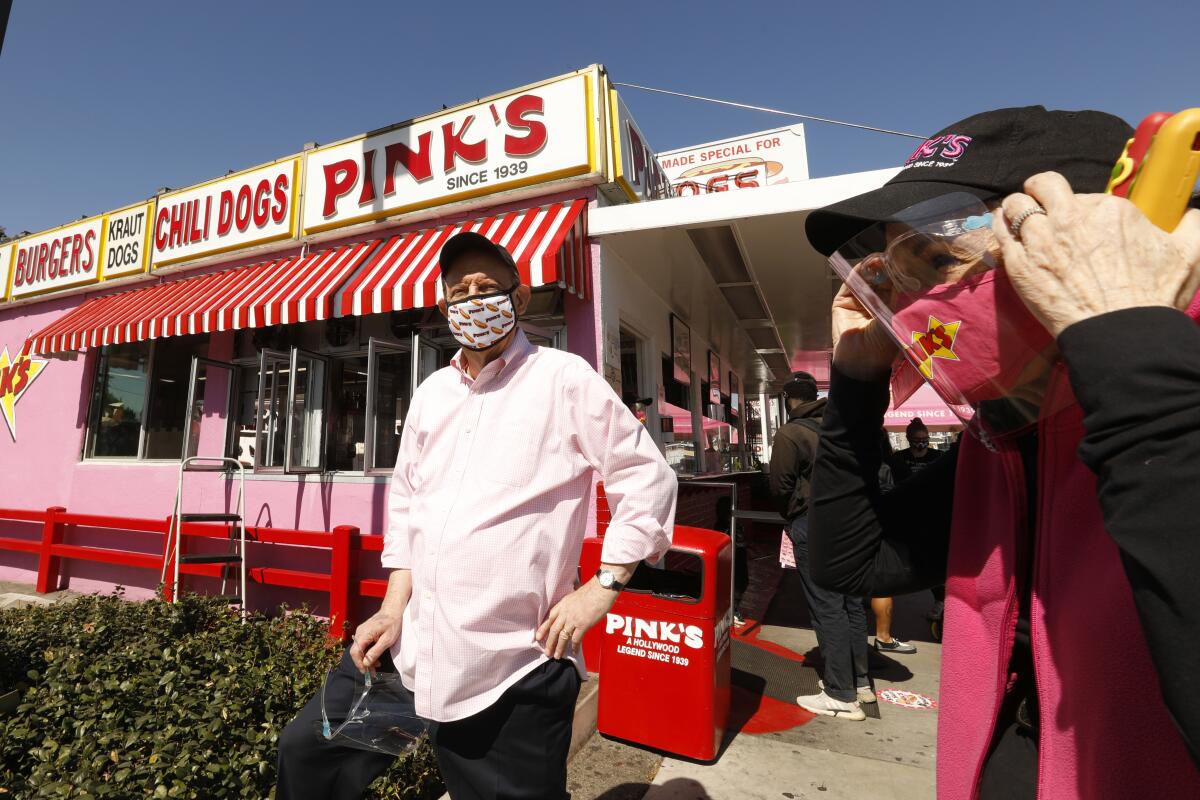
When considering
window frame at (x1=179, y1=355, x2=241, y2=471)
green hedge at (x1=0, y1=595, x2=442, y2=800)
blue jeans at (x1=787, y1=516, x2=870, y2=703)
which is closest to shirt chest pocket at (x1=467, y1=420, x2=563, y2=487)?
green hedge at (x1=0, y1=595, x2=442, y2=800)

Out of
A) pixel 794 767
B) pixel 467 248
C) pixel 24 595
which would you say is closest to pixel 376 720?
pixel 467 248

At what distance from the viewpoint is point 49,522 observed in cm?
678

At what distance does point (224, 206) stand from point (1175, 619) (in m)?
8.64

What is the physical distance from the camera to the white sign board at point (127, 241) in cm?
730

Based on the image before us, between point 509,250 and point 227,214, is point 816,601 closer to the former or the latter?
point 509,250

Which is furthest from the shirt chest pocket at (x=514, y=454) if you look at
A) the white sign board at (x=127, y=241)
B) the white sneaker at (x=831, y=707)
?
Result: the white sign board at (x=127, y=241)

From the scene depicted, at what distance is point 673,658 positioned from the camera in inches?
117

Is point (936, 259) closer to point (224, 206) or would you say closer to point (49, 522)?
point (224, 206)

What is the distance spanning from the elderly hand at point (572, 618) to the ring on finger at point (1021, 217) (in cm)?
122

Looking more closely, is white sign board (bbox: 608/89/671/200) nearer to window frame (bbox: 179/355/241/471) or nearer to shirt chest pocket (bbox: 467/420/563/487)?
shirt chest pocket (bbox: 467/420/563/487)

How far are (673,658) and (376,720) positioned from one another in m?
1.76

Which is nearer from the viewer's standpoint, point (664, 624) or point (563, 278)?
point (664, 624)

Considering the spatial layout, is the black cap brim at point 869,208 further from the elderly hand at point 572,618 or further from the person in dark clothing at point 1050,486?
the elderly hand at point 572,618

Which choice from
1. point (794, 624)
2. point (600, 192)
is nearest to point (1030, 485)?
point (600, 192)
